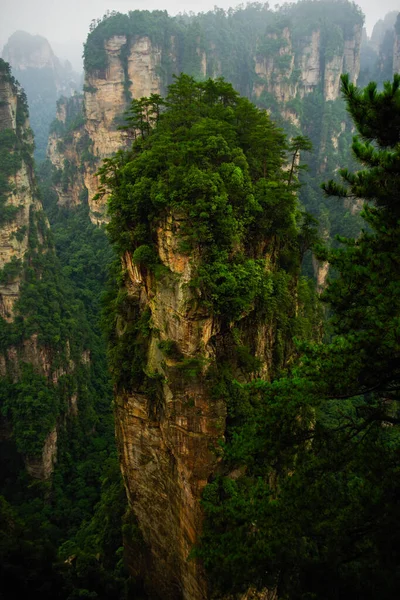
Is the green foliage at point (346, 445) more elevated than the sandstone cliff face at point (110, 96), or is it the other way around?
the sandstone cliff face at point (110, 96)

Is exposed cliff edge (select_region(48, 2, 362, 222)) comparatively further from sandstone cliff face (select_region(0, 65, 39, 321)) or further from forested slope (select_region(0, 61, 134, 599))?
forested slope (select_region(0, 61, 134, 599))

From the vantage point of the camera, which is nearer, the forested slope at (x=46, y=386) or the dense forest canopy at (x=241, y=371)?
the dense forest canopy at (x=241, y=371)

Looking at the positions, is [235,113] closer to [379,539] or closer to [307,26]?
[379,539]

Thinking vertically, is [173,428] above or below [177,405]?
below

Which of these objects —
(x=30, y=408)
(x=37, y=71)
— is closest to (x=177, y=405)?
(x=30, y=408)

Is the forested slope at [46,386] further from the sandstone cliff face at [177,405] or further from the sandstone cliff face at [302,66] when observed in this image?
the sandstone cliff face at [302,66]

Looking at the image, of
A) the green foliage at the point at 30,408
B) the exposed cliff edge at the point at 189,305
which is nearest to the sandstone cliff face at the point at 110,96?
the green foliage at the point at 30,408

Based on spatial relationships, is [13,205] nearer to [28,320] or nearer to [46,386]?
[28,320]

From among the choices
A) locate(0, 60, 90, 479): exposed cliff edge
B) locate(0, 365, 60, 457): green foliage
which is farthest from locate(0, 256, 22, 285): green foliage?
locate(0, 365, 60, 457): green foliage

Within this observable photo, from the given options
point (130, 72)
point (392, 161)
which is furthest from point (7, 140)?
point (392, 161)

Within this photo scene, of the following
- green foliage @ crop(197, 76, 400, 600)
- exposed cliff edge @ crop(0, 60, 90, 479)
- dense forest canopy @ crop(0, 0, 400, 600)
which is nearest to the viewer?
green foliage @ crop(197, 76, 400, 600)

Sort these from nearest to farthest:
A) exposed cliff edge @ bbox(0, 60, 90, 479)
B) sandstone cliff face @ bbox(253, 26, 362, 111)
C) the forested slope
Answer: the forested slope
exposed cliff edge @ bbox(0, 60, 90, 479)
sandstone cliff face @ bbox(253, 26, 362, 111)
